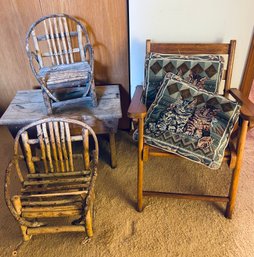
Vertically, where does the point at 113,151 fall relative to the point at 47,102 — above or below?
below

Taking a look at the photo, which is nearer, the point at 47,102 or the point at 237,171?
the point at 237,171

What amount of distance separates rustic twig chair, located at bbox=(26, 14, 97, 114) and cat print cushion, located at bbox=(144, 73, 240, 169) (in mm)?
458

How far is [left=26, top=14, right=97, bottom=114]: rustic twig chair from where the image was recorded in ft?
4.80

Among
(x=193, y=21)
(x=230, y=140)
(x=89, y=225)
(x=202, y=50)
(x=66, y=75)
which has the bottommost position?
(x=89, y=225)

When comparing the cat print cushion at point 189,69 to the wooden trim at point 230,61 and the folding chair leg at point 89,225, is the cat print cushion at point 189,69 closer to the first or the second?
the wooden trim at point 230,61

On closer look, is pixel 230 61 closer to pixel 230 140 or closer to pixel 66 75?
pixel 230 140

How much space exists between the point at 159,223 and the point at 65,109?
0.89 metres

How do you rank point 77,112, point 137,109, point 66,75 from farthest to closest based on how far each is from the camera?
point 77,112
point 66,75
point 137,109

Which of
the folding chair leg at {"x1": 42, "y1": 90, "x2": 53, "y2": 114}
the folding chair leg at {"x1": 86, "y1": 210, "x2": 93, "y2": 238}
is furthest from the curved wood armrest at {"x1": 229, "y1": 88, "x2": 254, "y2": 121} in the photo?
the folding chair leg at {"x1": 42, "y1": 90, "x2": 53, "y2": 114}

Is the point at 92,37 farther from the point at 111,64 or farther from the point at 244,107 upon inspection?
the point at 244,107

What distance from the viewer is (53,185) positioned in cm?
139

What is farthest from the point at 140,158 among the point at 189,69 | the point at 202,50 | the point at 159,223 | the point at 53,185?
the point at 202,50

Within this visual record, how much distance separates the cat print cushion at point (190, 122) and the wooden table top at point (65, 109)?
0.30 metres

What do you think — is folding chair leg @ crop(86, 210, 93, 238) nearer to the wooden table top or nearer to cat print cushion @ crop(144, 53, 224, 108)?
the wooden table top
